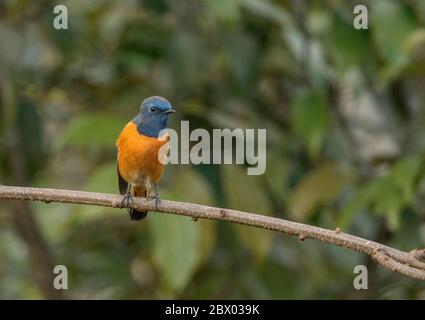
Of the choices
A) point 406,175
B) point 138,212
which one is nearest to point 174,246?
point 138,212

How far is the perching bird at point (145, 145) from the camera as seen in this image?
3408 millimetres

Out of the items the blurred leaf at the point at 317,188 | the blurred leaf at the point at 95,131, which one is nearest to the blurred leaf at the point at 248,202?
the blurred leaf at the point at 317,188

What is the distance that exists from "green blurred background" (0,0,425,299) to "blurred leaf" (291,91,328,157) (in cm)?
1

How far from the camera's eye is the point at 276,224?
2.39m

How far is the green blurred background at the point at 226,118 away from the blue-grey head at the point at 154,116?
769mm

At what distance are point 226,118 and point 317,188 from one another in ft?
2.61

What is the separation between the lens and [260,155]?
4.97 metres

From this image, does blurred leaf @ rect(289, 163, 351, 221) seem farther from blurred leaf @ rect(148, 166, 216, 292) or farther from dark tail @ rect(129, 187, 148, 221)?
dark tail @ rect(129, 187, 148, 221)

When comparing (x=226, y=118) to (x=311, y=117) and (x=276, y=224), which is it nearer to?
(x=311, y=117)

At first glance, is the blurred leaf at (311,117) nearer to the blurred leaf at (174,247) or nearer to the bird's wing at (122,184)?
the blurred leaf at (174,247)

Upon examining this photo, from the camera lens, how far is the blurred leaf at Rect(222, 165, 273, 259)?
4.48 m
